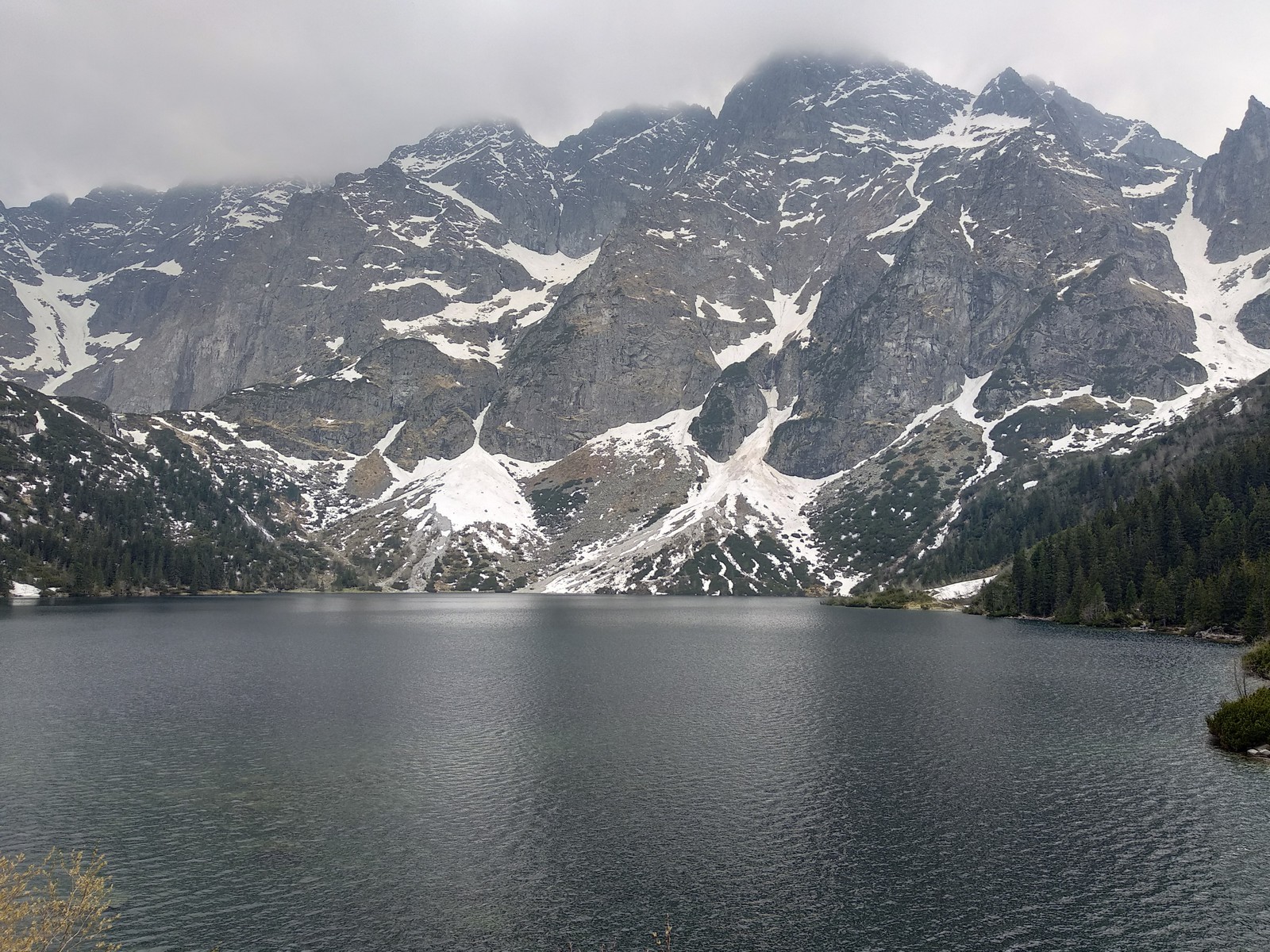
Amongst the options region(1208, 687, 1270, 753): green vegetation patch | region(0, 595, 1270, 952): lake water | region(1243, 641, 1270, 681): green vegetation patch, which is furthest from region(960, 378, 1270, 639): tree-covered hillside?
region(1208, 687, 1270, 753): green vegetation patch

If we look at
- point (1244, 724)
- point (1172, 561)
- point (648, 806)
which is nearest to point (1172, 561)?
point (1172, 561)

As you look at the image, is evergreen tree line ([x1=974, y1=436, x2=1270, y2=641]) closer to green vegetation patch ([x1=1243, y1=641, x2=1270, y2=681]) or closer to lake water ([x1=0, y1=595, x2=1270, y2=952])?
green vegetation patch ([x1=1243, y1=641, x2=1270, y2=681])

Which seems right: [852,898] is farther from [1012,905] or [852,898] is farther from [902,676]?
[902,676]

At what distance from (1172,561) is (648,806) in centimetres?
14573

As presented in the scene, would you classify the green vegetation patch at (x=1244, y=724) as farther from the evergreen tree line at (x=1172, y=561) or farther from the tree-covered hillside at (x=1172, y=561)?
the tree-covered hillside at (x=1172, y=561)

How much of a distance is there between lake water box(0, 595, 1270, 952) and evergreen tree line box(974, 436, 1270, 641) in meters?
42.4

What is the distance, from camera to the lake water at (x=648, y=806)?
28859 mm

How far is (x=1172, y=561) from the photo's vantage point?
14788 centimetres

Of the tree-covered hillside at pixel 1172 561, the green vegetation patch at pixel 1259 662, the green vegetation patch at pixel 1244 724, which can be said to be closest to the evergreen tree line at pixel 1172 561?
the tree-covered hillside at pixel 1172 561

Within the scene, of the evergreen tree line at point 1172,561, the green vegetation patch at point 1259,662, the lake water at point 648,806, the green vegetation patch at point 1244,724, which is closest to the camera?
the lake water at point 648,806

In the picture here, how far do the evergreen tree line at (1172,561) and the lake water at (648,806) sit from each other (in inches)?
1670

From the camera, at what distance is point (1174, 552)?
5846 inches

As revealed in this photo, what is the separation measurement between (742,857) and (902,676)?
5488 cm

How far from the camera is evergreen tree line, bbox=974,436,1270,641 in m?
118
